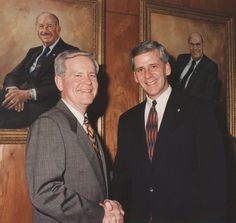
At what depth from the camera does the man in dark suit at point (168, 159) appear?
2205mm

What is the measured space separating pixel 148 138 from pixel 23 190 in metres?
1.14

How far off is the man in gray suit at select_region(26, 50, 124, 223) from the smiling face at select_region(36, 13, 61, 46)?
70 cm

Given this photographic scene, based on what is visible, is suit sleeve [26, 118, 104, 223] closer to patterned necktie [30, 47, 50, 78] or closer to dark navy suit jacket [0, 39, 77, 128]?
dark navy suit jacket [0, 39, 77, 128]

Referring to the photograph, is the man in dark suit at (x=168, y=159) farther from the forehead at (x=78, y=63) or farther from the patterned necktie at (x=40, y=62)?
the patterned necktie at (x=40, y=62)

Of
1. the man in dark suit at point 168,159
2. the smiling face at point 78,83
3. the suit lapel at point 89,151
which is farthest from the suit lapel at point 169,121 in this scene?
the smiling face at point 78,83

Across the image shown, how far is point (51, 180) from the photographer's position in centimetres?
176

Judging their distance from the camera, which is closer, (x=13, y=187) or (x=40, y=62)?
(x=13, y=187)

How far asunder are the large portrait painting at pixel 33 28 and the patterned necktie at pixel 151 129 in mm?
803

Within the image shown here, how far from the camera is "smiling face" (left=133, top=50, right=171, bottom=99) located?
246 centimetres

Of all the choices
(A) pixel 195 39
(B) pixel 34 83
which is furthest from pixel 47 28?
(A) pixel 195 39

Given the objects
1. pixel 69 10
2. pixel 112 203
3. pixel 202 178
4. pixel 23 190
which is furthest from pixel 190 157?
pixel 69 10

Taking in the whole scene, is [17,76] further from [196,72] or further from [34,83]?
[196,72]

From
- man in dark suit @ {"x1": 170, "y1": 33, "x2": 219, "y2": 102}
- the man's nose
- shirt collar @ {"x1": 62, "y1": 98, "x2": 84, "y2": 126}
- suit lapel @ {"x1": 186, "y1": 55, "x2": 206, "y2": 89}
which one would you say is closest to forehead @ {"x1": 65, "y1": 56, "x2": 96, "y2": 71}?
shirt collar @ {"x1": 62, "y1": 98, "x2": 84, "y2": 126}

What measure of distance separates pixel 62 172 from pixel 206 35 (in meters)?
2.46
